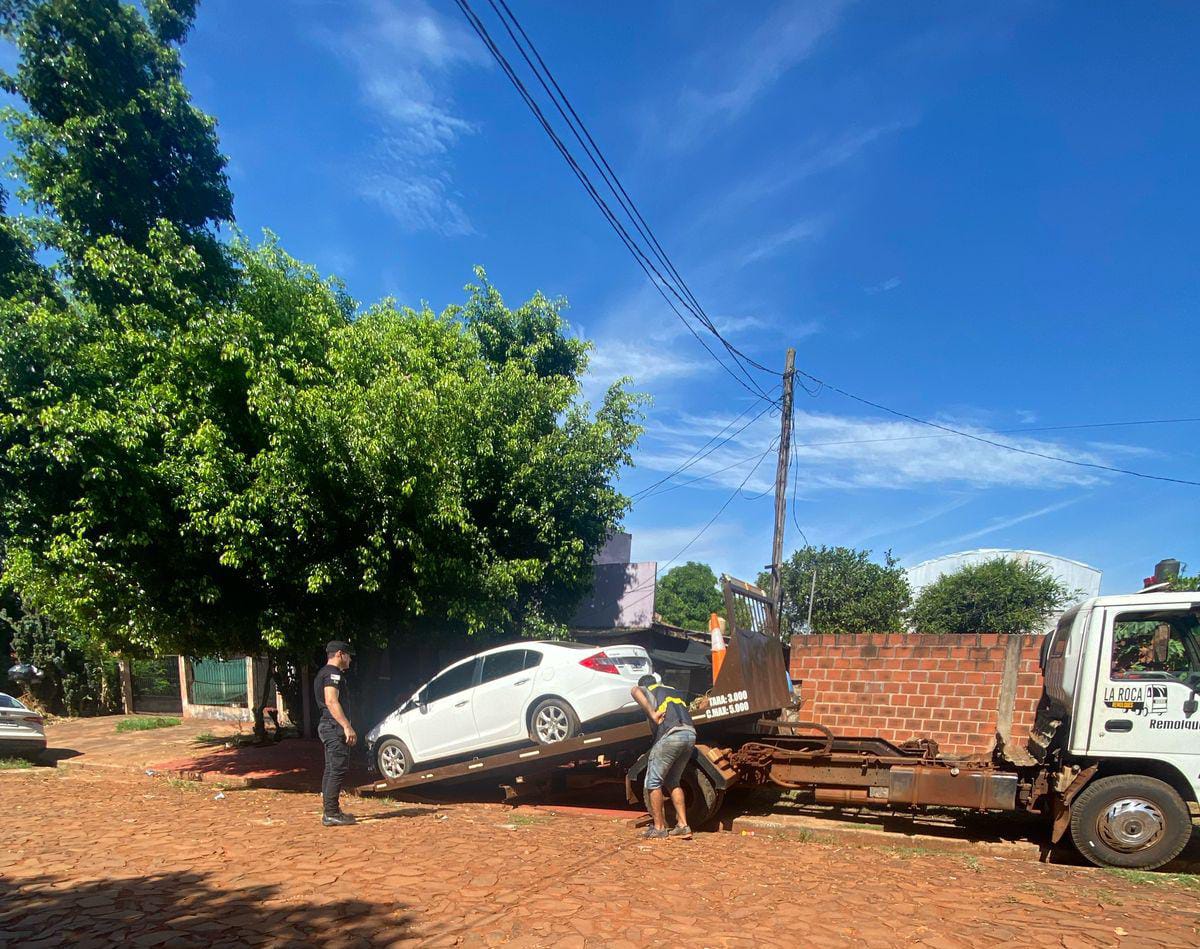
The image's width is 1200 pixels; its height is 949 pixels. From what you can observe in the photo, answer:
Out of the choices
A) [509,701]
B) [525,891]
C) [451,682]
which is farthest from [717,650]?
[451,682]

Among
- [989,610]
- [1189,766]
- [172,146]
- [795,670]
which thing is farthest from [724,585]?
[989,610]

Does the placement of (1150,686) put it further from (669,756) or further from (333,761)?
(333,761)

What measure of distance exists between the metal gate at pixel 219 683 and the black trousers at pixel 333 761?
35.5ft

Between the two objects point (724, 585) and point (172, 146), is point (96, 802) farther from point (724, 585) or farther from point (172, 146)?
point (172, 146)

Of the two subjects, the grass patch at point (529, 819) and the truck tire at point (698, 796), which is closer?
the truck tire at point (698, 796)

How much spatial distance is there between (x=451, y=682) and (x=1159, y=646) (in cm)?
676

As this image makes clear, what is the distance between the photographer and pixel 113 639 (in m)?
9.18

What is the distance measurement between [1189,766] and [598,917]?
4578mm

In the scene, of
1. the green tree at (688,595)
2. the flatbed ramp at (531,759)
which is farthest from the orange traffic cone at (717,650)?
the green tree at (688,595)

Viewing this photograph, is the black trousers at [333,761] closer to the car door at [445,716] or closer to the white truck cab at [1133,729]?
the car door at [445,716]

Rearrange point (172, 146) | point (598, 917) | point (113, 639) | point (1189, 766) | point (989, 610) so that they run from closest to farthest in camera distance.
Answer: point (598, 917)
point (1189, 766)
point (113, 639)
point (172, 146)
point (989, 610)

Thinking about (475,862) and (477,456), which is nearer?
(475,862)

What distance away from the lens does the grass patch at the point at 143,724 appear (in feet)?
50.2

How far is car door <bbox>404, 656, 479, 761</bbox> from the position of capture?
27.1ft
